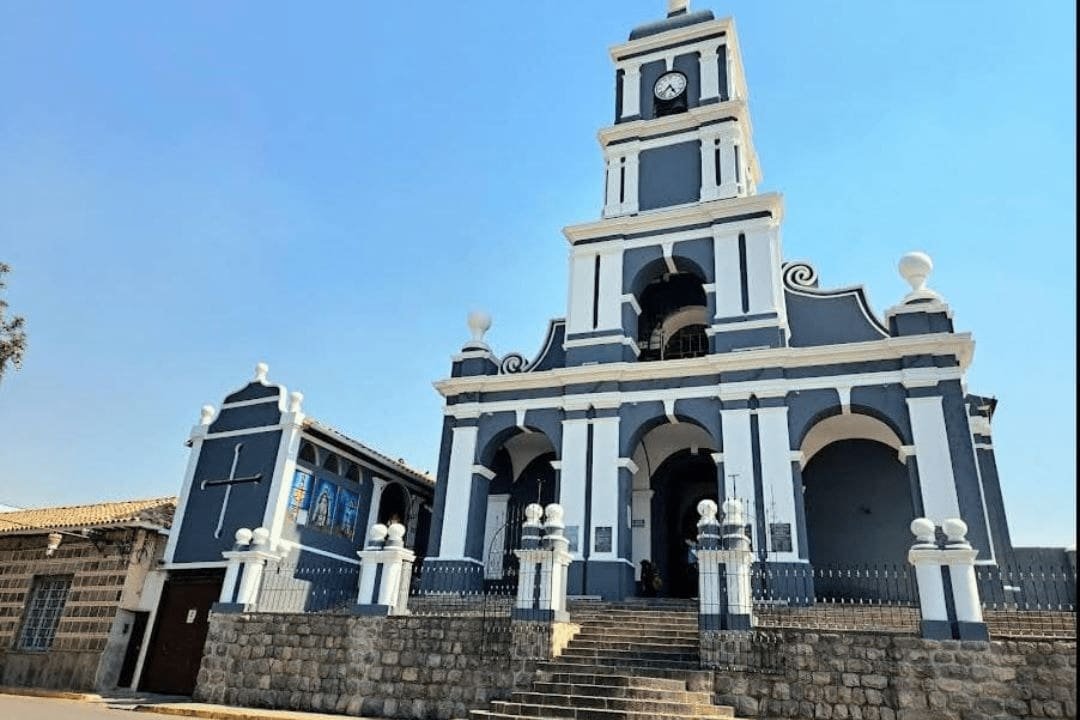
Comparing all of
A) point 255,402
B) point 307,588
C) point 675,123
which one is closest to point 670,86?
point 675,123

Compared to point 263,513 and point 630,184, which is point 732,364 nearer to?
point 630,184

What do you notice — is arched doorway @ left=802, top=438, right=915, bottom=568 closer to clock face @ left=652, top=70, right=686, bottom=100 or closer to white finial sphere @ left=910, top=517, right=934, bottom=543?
white finial sphere @ left=910, top=517, right=934, bottom=543

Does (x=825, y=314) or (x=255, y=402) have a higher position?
(x=825, y=314)

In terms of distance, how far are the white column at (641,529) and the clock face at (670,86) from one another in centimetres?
1028

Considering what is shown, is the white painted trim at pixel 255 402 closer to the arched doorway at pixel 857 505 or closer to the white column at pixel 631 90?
the white column at pixel 631 90

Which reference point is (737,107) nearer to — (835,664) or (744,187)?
(744,187)

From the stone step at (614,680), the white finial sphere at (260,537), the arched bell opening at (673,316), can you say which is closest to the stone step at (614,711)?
the stone step at (614,680)

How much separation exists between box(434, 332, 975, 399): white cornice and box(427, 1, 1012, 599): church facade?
1.5 inches

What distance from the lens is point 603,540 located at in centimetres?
1498

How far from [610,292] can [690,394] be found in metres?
3.26

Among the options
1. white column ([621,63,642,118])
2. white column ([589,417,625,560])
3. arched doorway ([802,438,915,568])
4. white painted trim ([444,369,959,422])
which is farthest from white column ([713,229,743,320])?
white column ([621,63,642,118])

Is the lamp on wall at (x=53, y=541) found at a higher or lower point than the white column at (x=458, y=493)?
lower

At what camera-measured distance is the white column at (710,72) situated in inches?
754

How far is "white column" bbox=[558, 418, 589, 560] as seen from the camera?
15.3m
